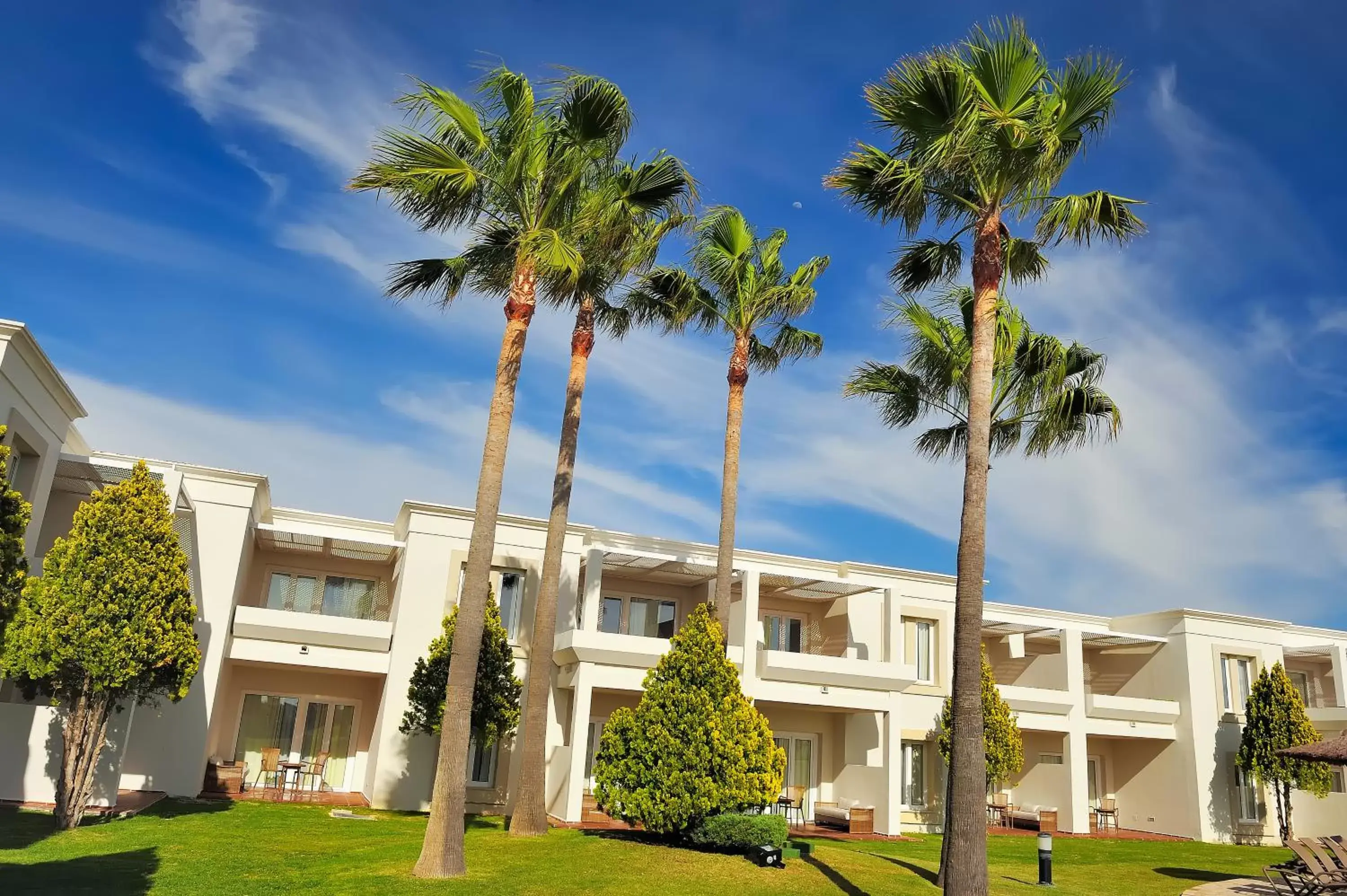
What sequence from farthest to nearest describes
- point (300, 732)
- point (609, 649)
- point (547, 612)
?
1. point (300, 732)
2. point (609, 649)
3. point (547, 612)

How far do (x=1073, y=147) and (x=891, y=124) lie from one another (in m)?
2.74

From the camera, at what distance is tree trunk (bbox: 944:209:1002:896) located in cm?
1248

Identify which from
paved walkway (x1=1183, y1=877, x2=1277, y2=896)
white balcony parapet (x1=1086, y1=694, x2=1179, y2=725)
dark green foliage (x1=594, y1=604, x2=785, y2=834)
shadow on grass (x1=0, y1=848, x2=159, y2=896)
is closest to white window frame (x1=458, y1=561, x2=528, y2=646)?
dark green foliage (x1=594, y1=604, x2=785, y2=834)

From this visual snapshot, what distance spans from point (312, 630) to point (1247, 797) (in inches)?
1035

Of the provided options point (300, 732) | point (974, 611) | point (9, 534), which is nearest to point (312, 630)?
point (300, 732)

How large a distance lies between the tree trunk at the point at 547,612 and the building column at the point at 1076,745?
16.1 meters

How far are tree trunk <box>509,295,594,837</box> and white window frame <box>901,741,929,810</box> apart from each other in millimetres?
12240

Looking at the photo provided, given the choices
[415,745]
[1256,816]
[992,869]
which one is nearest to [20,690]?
[415,745]

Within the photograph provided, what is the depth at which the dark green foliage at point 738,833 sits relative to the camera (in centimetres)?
1591

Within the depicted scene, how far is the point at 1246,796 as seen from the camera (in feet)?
94.0

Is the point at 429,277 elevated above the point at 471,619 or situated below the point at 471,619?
above

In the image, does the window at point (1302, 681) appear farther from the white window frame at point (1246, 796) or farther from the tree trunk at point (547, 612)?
the tree trunk at point (547, 612)

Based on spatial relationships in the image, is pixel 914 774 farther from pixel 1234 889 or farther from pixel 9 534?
pixel 9 534

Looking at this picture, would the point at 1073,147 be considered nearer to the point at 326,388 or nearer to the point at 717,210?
the point at 717,210
